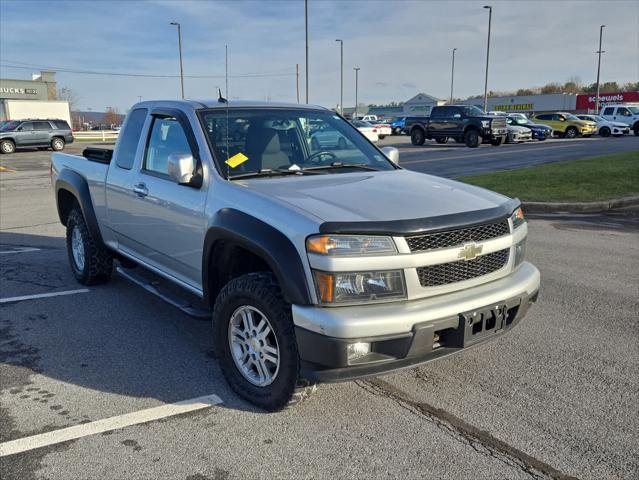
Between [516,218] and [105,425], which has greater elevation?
[516,218]

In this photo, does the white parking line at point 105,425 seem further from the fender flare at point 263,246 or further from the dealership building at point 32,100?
the dealership building at point 32,100

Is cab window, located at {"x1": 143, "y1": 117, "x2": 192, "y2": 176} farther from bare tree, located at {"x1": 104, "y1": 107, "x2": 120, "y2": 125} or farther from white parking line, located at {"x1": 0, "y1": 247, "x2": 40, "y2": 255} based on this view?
bare tree, located at {"x1": 104, "y1": 107, "x2": 120, "y2": 125}

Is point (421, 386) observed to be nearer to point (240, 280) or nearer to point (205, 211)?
point (240, 280)

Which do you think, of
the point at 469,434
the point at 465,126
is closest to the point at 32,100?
the point at 465,126

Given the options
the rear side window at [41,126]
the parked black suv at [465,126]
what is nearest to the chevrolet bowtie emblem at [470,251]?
the parked black suv at [465,126]

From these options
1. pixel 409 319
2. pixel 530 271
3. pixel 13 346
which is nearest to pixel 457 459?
pixel 409 319

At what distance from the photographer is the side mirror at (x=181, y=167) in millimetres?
3768

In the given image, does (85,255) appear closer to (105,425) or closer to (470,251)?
(105,425)

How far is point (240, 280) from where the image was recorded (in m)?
3.41

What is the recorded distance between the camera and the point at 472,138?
27.9 meters

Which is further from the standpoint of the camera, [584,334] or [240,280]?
[584,334]

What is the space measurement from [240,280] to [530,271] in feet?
6.17

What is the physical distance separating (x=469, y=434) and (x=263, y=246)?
1.52 m

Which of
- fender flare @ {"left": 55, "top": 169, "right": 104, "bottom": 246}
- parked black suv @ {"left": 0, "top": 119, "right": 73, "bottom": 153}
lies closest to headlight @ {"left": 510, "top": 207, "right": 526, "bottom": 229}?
fender flare @ {"left": 55, "top": 169, "right": 104, "bottom": 246}
